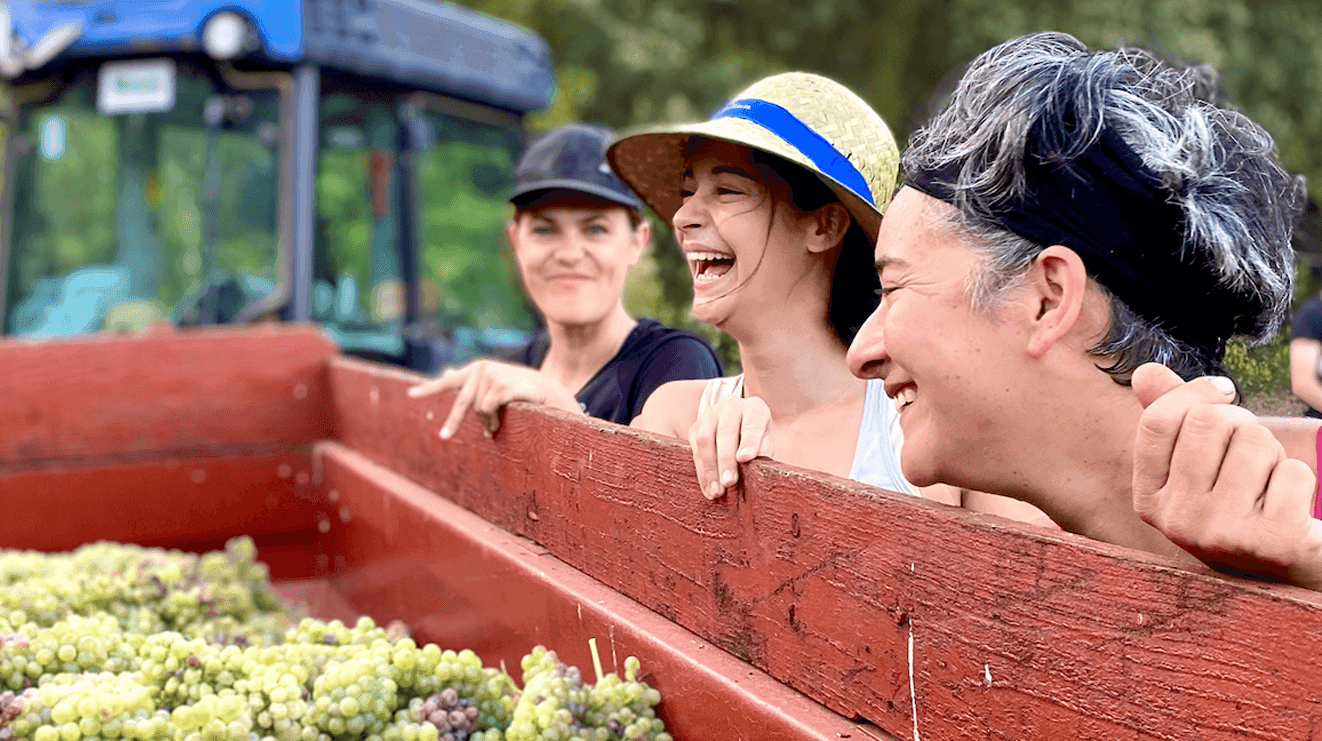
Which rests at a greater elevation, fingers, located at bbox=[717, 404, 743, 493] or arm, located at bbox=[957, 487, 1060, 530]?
fingers, located at bbox=[717, 404, 743, 493]

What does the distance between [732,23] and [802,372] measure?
42.4 feet

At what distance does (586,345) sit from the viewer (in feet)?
9.66

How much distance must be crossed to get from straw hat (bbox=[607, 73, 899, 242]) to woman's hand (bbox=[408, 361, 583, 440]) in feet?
1.56

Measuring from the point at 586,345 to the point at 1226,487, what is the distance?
2.14m

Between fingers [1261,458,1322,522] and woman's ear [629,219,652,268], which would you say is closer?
fingers [1261,458,1322,522]

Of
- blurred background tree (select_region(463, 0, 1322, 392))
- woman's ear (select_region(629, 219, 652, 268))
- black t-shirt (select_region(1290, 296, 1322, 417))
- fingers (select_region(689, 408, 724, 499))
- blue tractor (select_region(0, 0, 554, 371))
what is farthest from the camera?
blurred background tree (select_region(463, 0, 1322, 392))

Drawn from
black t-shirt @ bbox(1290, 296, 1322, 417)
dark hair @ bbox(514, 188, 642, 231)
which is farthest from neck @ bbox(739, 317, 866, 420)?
black t-shirt @ bbox(1290, 296, 1322, 417)

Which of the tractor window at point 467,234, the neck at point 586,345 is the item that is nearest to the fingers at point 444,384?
the neck at point 586,345

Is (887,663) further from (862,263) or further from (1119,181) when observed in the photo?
(862,263)

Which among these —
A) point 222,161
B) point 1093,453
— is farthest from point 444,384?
point 222,161

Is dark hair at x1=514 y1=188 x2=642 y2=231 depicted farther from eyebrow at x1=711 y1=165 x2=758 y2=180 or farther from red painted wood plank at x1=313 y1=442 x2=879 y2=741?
eyebrow at x1=711 y1=165 x2=758 y2=180

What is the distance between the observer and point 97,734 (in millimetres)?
1567

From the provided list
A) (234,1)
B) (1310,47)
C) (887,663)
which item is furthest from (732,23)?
(887,663)

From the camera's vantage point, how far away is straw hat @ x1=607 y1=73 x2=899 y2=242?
72.9 inches
